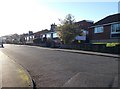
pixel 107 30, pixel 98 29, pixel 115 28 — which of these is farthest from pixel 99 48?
pixel 98 29

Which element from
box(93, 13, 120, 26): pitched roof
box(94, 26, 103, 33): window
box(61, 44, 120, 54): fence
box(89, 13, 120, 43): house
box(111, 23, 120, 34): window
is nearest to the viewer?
box(61, 44, 120, 54): fence

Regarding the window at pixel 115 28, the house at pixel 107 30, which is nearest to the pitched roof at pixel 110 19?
the house at pixel 107 30

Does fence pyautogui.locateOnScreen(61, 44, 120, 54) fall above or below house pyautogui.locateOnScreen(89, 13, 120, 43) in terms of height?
below

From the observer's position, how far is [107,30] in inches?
1810

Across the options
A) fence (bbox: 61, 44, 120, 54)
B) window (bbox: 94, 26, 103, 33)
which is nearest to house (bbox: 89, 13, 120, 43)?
window (bbox: 94, 26, 103, 33)

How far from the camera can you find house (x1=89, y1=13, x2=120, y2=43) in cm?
4328

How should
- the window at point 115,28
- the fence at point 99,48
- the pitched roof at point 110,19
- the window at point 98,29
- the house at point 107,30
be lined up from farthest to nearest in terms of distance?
the window at point 98,29
the pitched roof at point 110,19
the house at point 107,30
the window at point 115,28
the fence at point 99,48

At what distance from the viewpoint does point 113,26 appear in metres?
44.2

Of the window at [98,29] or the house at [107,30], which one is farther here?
the window at [98,29]

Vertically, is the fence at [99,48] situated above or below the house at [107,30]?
below

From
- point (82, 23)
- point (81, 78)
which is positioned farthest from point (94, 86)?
point (82, 23)

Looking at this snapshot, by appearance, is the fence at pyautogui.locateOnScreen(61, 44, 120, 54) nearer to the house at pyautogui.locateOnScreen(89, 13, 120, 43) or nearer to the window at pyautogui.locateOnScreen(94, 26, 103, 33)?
the house at pyautogui.locateOnScreen(89, 13, 120, 43)

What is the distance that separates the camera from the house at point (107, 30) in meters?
43.3

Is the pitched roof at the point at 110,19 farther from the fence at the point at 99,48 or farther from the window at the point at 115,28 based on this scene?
the fence at the point at 99,48
